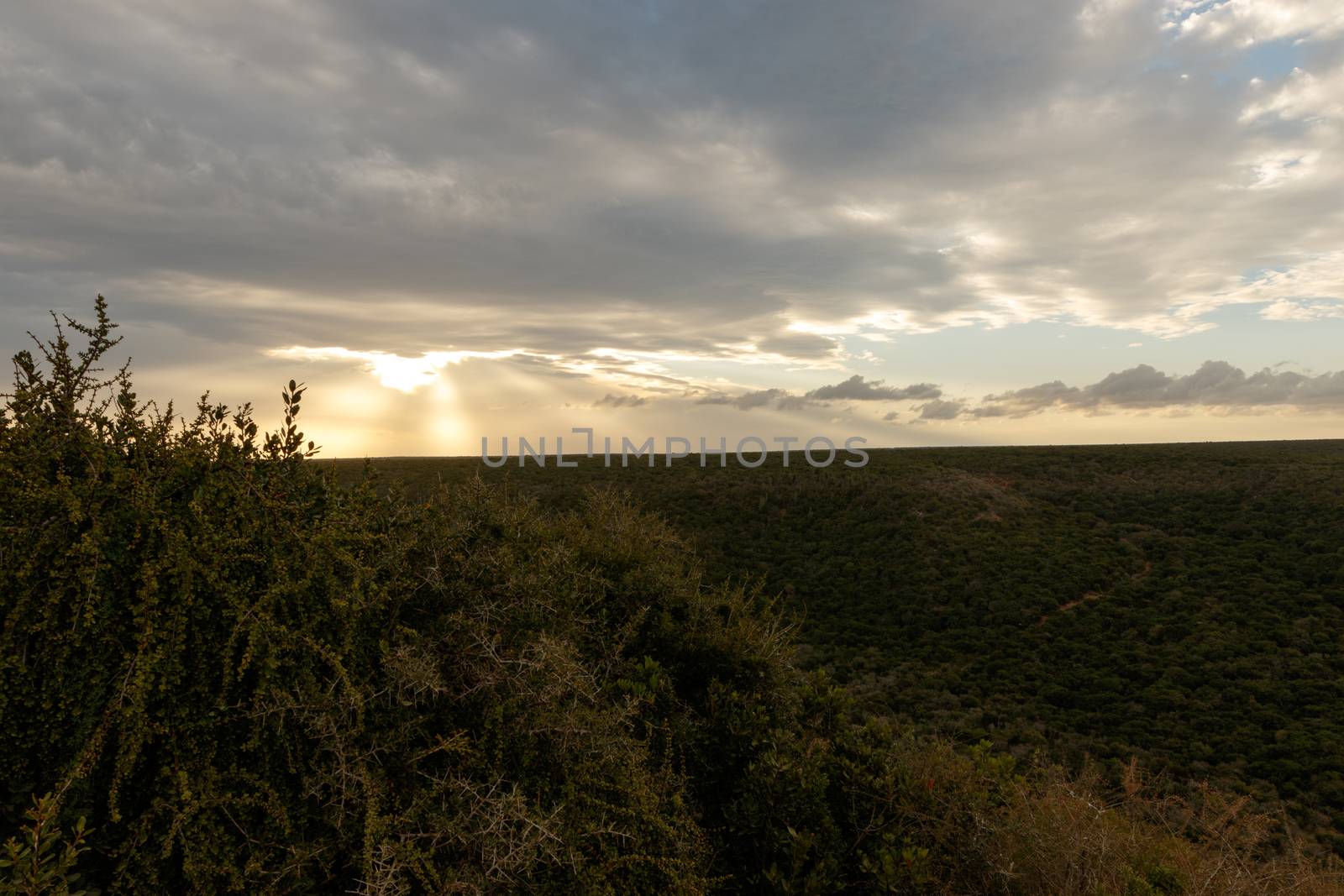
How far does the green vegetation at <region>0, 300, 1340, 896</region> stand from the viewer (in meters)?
3.80

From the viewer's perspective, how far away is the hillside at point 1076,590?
1842cm

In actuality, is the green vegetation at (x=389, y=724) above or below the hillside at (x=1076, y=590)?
above

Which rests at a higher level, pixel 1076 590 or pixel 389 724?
pixel 389 724

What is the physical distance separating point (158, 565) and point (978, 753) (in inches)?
316

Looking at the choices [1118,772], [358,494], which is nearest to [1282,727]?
[1118,772]

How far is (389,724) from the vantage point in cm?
462

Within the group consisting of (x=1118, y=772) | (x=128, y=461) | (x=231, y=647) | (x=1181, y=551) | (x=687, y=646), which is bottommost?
(x=1118, y=772)

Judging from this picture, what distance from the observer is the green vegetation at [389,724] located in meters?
3.80

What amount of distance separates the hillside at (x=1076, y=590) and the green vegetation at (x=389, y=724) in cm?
132

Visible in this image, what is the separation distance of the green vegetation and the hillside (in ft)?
4.34

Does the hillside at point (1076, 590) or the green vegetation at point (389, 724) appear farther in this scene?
the hillside at point (1076, 590)

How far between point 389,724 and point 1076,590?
1230 inches

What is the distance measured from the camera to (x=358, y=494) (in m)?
5.37

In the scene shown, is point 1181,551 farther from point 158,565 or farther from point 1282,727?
point 158,565
